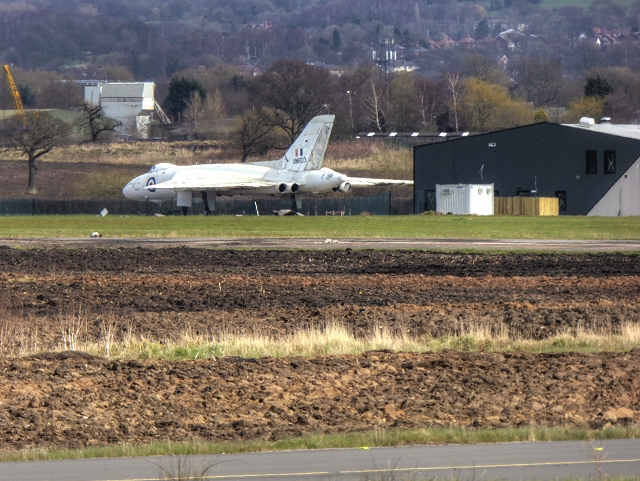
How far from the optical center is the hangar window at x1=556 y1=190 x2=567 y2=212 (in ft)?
207

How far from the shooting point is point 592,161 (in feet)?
204

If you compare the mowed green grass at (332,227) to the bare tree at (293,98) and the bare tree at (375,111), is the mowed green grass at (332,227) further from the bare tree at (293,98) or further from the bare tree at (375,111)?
the bare tree at (375,111)

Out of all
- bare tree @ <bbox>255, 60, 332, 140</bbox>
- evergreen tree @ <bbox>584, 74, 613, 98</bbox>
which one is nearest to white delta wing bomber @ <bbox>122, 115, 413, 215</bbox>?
bare tree @ <bbox>255, 60, 332, 140</bbox>

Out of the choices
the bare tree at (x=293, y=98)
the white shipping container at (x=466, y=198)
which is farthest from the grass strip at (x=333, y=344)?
the bare tree at (x=293, y=98)

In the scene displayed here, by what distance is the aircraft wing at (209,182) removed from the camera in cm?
6188

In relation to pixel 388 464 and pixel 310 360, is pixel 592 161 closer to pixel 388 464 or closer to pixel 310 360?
pixel 310 360

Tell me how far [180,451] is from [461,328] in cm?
804

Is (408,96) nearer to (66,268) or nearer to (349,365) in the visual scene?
(66,268)

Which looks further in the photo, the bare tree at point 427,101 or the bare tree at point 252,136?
the bare tree at point 427,101

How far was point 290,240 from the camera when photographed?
42719 mm

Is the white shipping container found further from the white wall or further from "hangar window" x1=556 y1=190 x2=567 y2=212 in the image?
the white wall

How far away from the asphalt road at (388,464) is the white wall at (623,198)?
52.3 m

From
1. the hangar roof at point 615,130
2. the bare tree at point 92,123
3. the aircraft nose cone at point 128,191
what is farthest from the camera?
the bare tree at point 92,123

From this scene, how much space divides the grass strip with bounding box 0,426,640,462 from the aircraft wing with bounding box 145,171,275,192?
167 feet
